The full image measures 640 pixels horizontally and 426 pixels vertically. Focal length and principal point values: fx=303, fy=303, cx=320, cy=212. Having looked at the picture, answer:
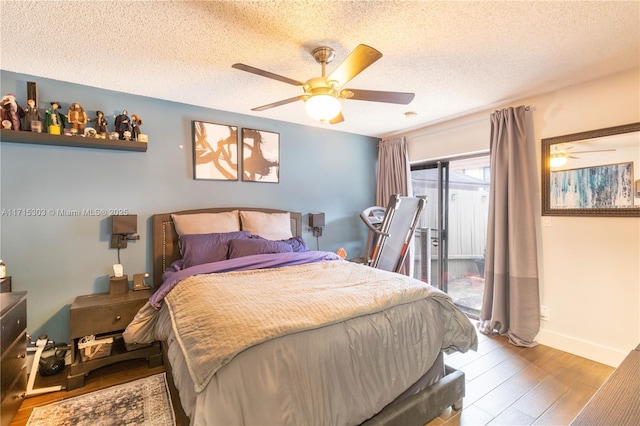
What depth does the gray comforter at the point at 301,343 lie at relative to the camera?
1281mm

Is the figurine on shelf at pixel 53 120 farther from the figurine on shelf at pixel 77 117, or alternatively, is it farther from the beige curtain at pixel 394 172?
the beige curtain at pixel 394 172

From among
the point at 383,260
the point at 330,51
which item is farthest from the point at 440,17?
the point at 383,260

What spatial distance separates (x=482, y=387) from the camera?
2279 millimetres

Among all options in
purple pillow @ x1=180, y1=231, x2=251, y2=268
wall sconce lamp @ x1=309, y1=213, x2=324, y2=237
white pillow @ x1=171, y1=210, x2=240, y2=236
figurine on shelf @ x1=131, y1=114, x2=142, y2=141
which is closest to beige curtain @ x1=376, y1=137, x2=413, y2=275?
wall sconce lamp @ x1=309, y1=213, x2=324, y2=237

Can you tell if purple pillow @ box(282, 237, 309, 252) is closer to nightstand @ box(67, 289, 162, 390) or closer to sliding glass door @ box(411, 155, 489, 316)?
nightstand @ box(67, 289, 162, 390)

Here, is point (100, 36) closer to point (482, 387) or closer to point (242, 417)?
point (242, 417)

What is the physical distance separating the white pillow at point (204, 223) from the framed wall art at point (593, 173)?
321 centimetres

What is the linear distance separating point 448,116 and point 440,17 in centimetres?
209

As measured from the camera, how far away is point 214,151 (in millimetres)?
3439

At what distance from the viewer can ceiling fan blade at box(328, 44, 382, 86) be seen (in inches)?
64.2

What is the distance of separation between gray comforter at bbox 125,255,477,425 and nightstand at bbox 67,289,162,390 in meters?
0.49

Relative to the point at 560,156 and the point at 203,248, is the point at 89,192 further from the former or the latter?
the point at 560,156

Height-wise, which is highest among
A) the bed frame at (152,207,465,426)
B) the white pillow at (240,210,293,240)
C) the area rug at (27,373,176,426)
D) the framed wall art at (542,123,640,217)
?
the framed wall art at (542,123,640,217)

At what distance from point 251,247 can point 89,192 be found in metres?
1.56
